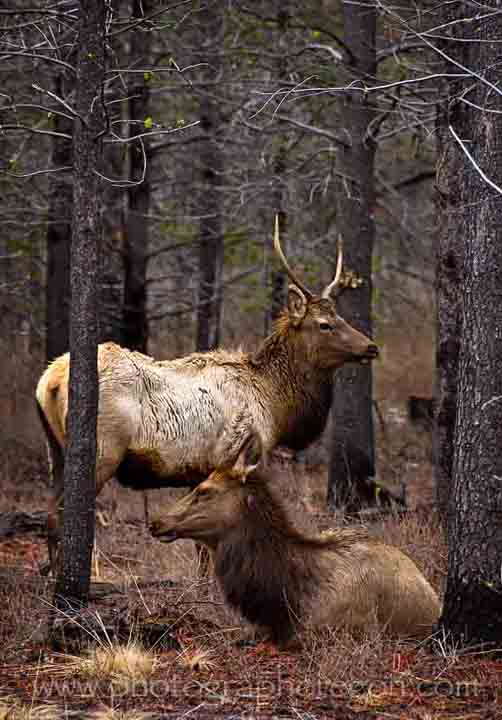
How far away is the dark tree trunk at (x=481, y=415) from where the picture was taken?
19.4 ft

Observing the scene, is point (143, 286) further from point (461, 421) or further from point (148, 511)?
point (461, 421)

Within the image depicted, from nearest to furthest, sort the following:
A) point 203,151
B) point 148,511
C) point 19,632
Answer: point 19,632 < point 148,511 < point 203,151

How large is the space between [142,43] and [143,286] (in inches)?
124

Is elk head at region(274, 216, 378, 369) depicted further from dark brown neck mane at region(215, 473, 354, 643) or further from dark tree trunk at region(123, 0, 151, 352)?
dark tree trunk at region(123, 0, 151, 352)

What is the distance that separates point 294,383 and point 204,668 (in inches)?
156

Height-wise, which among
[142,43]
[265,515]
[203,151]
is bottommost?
[265,515]

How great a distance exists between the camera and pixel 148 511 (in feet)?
36.4

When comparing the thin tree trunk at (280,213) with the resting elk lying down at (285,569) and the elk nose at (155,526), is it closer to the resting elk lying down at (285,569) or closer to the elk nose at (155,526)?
the resting elk lying down at (285,569)

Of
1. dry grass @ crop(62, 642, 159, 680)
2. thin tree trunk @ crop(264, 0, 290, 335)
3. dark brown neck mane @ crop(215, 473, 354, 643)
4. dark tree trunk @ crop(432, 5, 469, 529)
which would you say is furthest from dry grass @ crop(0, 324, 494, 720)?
thin tree trunk @ crop(264, 0, 290, 335)

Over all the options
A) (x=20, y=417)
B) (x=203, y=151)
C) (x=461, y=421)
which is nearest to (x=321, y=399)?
(x=461, y=421)

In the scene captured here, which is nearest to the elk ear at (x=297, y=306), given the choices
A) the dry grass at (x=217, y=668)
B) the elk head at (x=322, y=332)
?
the elk head at (x=322, y=332)

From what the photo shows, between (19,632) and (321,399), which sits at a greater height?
(321,399)

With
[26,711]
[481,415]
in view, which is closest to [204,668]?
Answer: [26,711]

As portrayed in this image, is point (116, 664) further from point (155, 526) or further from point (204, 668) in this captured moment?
point (155, 526)
